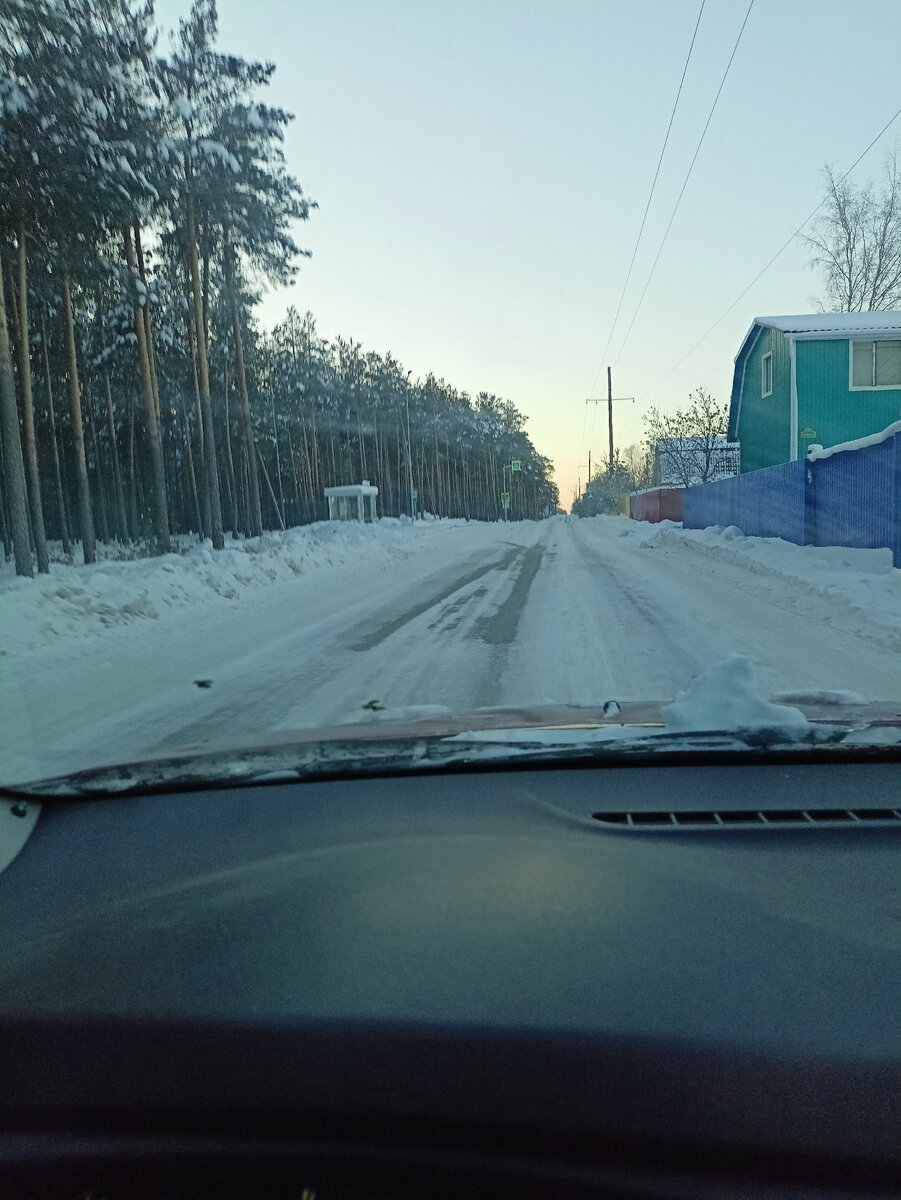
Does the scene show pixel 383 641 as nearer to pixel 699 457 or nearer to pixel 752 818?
pixel 752 818

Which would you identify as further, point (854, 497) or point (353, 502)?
point (353, 502)

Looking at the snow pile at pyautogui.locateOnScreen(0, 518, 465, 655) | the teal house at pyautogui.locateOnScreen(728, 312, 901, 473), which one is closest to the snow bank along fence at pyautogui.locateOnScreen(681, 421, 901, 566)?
the teal house at pyautogui.locateOnScreen(728, 312, 901, 473)

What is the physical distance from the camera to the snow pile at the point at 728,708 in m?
2.99

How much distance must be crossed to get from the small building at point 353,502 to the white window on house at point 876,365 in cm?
2253

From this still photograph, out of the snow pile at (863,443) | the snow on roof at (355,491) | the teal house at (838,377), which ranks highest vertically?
the teal house at (838,377)

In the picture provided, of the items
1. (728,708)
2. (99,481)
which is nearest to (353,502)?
(99,481)

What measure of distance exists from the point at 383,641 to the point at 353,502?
3515 centimetres

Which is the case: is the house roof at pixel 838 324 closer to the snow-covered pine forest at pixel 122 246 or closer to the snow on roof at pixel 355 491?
the snow-covered pine forest at pixel 122 246

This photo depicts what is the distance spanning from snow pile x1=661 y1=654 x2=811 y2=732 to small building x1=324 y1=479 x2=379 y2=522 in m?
38.9

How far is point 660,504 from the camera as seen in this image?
4200 cm

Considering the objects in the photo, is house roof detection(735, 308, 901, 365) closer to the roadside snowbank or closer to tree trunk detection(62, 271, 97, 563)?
the roadside snowbank

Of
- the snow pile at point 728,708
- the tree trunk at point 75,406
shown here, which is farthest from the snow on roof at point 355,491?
the snow pile at point 728,708

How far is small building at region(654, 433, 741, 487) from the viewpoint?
1452 inches

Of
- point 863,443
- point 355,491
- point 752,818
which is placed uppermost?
point 355,491
